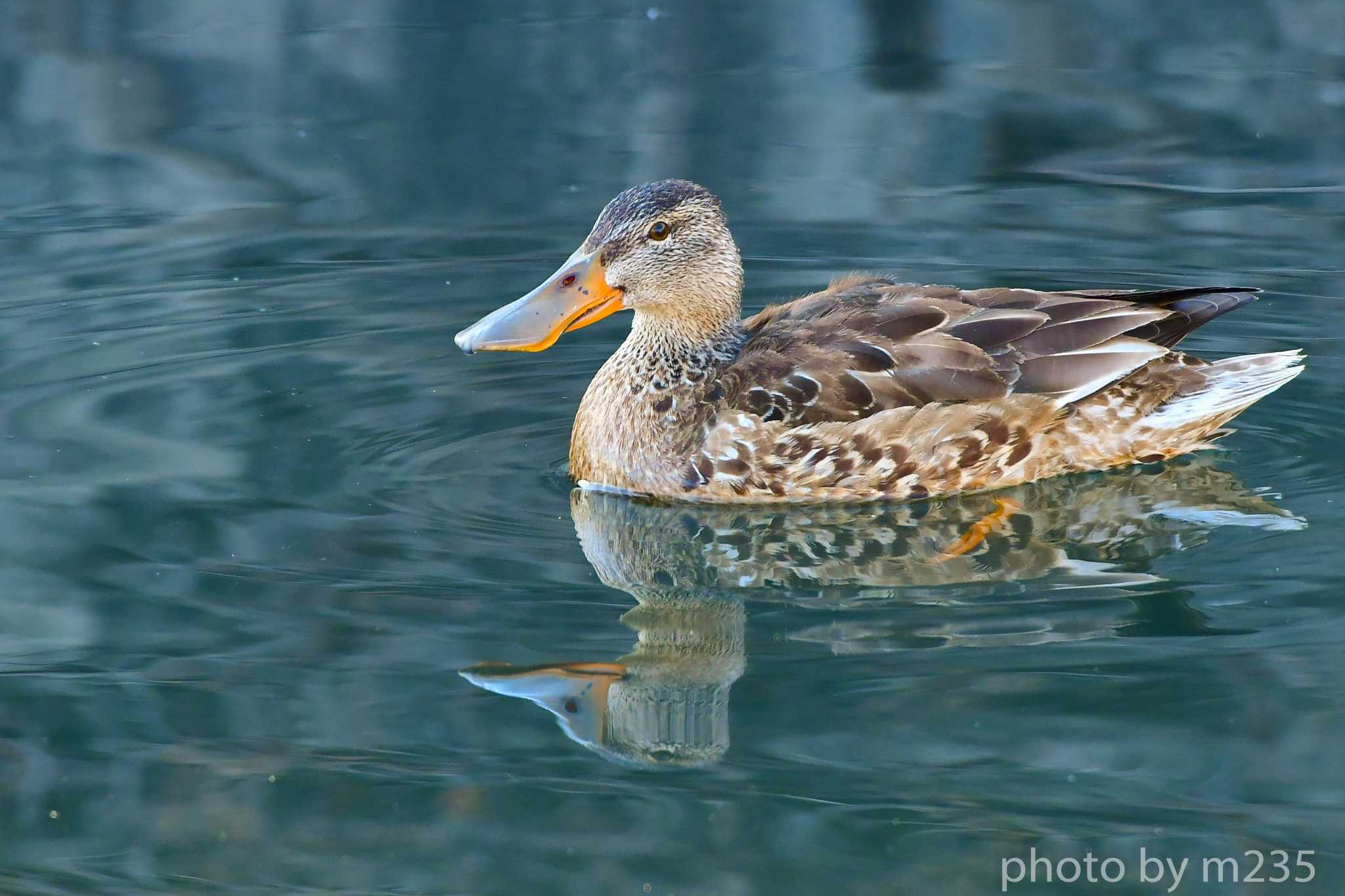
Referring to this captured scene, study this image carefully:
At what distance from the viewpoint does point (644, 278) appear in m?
7.25

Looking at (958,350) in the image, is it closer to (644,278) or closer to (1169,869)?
(644,278)

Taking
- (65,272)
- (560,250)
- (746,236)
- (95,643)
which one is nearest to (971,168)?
(746,236)

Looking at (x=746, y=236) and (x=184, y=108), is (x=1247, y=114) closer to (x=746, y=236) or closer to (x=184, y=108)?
(x=746, y=236)

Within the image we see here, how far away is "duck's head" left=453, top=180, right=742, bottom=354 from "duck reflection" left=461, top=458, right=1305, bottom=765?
2.43ft

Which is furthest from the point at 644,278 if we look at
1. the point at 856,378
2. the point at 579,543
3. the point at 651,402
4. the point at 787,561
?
the point at 787,561

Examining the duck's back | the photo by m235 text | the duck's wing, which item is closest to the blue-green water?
the photo by m235 text

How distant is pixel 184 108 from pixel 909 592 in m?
8.43

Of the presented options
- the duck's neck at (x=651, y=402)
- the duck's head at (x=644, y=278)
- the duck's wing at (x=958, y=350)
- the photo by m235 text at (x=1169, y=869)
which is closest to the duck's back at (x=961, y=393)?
the duck's wing at (x=958, y=350)

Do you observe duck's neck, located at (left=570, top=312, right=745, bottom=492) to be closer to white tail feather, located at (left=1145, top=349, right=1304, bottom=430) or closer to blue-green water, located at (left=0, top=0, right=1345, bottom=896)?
blue-green water, located at (left=0, top=0, right=1345, bottom=896)

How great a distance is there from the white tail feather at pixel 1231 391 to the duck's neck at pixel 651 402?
6.01 feet

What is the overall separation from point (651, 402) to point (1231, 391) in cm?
238

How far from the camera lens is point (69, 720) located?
527 centimetres

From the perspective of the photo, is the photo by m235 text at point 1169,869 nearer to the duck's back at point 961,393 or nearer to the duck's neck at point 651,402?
the duck's back at point 961,393

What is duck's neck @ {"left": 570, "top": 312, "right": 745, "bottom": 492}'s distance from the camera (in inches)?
278
